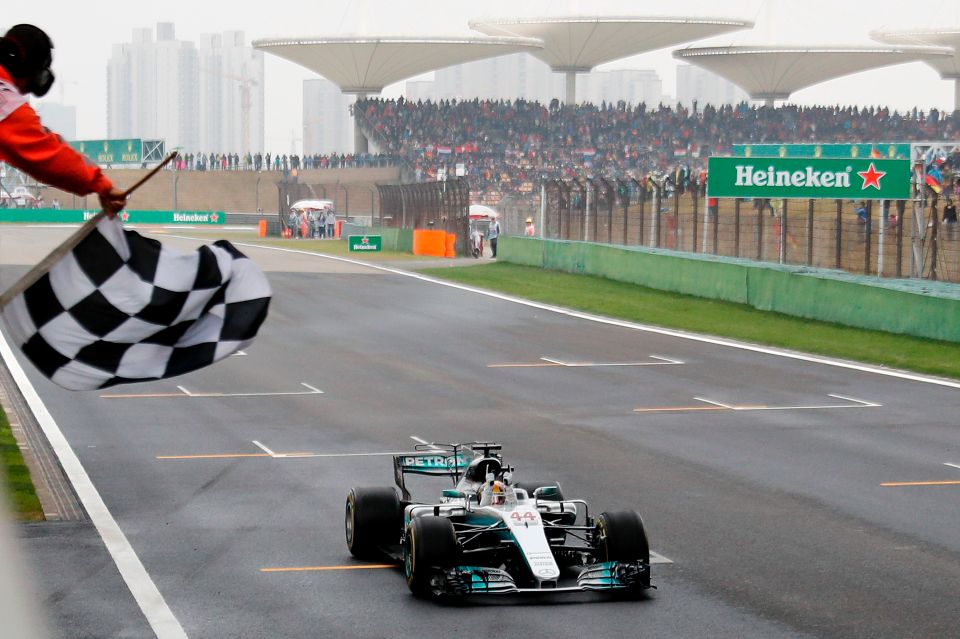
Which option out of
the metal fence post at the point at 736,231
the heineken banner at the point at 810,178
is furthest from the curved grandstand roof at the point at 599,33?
the heineken banner at the point at 810,178

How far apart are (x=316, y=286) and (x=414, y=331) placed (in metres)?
10.4

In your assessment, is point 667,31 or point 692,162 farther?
point 667,31

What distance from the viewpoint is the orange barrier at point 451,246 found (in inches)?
2087

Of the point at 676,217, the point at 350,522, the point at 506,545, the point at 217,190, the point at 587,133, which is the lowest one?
the point at 350,522

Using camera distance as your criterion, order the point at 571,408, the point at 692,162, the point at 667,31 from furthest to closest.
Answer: the point at 667,31 < the point at 692,162 < the point at 571,408

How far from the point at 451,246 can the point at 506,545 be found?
4302 centimetres

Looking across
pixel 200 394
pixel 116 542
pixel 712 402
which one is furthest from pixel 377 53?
pixel 116 542

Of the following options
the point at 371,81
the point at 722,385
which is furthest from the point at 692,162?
the point at 722,385

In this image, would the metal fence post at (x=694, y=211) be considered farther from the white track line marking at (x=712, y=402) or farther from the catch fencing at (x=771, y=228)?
the white track line marking at (x=712, y=402)

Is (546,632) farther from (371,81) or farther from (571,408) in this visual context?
(371,81)

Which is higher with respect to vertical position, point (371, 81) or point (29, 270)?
point (371, 81)

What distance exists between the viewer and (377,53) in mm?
98875

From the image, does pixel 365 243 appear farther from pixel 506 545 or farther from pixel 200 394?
pixel 506 545

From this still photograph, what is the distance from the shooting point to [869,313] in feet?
94.6
